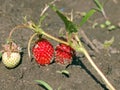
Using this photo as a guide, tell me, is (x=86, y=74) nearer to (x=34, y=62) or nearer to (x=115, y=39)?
(x=34, y=62)

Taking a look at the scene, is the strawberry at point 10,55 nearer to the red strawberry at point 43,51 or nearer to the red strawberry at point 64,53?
the red strawberry at point 43,51

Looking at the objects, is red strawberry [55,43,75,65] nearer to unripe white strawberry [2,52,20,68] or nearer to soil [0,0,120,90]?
soil [0,0,120,90]

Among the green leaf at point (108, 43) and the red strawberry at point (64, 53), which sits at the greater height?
the red strawberry at point (64, 53)

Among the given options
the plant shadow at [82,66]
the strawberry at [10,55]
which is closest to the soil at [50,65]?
the plant shadow at [82,66]

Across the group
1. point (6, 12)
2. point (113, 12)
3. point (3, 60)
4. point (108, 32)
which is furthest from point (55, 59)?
point (113, 12)

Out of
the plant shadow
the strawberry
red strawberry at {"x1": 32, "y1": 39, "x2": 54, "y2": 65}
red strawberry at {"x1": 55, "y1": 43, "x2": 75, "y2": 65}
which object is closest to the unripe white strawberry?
the strawberry

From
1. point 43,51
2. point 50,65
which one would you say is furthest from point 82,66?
point 43,51
